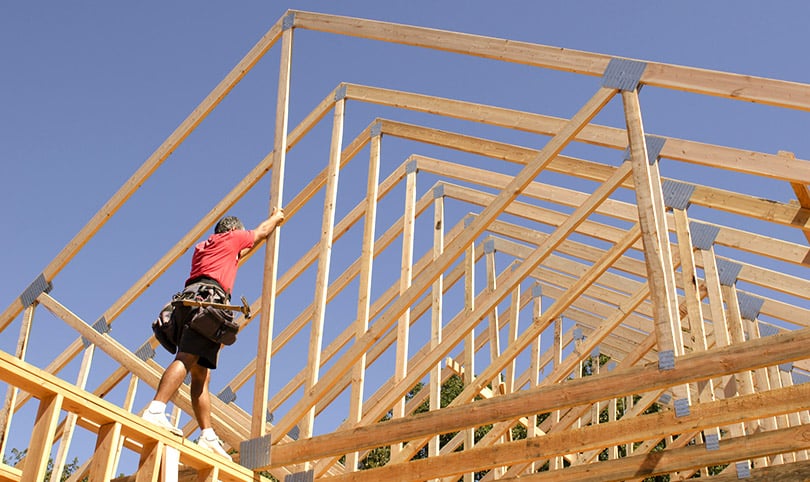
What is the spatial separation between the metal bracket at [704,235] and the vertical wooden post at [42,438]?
21.0 feet

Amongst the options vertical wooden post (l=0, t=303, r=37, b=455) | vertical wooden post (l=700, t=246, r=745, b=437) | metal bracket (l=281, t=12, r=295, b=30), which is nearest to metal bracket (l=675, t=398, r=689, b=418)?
vertical wooden post (l=700, t=246, r=745, b=437)

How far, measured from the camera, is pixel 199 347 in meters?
5.89

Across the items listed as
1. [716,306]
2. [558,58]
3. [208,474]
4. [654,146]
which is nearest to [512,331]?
[716,306]

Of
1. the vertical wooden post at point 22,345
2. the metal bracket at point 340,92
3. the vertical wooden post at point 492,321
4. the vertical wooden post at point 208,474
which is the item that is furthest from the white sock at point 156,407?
the vertical wooden post at point 492,321

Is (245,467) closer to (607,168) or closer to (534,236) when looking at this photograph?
(607,168)

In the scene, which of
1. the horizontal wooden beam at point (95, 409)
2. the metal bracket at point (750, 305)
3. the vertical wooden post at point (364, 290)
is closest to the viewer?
the horizontal wooden beam at point (95, 409)

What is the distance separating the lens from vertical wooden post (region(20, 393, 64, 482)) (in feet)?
15.2

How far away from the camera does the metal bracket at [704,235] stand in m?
8.93

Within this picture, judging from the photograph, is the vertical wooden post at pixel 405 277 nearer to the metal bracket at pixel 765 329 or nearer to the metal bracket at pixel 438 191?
the metal bracket at pixel 438 191

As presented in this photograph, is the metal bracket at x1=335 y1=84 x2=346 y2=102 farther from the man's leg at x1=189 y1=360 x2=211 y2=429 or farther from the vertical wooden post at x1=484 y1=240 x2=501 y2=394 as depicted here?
the man's leg at x1=189 y1=360 x2=211 y2=429

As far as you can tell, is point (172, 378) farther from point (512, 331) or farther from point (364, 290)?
point (512, 331)

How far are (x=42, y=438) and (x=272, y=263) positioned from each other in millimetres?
2820

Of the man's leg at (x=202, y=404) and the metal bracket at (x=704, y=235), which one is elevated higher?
the metal bracket at (x=704, y=235)

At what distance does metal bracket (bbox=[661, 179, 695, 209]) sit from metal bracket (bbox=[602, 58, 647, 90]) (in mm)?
2301
